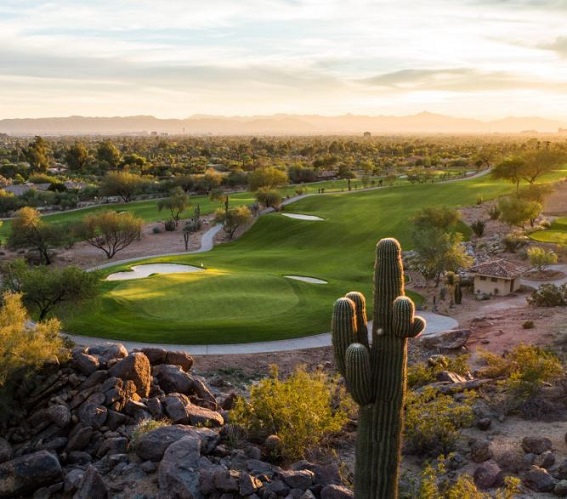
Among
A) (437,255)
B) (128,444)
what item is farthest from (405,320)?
(437,255)

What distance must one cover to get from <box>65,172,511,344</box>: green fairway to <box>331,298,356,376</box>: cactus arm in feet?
55.1

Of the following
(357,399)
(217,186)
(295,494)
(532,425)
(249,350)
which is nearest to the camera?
(357,399)

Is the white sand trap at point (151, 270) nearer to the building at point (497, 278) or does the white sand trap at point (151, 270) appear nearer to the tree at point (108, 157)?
the building at point (497, 278)

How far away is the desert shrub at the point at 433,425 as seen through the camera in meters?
16.9

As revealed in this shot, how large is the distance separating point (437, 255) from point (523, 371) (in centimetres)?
2308

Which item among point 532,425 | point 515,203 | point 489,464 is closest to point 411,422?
point 489,464

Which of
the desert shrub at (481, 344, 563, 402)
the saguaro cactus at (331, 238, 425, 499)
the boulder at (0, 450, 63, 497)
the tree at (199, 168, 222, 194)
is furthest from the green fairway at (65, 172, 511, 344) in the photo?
the tree at (199, 168, 222, 194)

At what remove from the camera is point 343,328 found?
1309 cm

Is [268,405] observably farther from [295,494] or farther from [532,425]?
[532,425]

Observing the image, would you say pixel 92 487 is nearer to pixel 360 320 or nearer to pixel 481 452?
pixel 360 320

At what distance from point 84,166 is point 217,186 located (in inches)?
2177

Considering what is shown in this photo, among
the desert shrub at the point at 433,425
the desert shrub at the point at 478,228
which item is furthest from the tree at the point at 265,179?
the desert shrub at the point at 433,425

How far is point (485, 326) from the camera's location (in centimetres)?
3172

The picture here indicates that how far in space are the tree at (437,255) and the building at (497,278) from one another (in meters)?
1.98
